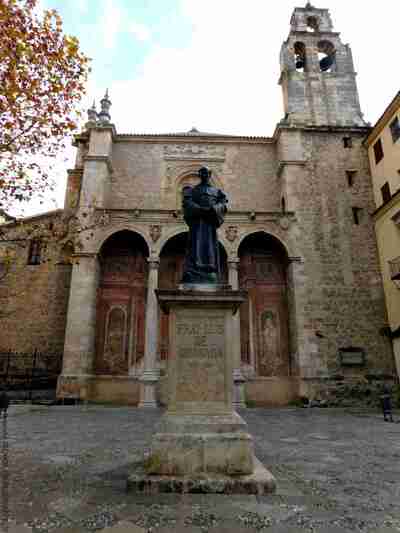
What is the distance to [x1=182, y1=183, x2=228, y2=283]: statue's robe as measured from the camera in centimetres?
478

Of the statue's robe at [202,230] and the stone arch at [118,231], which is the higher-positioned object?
the stone arch at [118,231]

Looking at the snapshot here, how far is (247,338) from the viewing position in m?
15.0

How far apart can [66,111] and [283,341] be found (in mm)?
12126

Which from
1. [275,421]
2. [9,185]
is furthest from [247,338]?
[9,185]

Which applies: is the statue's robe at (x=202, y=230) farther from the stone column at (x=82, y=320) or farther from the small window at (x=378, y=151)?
the small window at (x=378, y=151)

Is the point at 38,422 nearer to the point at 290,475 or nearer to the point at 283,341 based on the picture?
the point at 290,475

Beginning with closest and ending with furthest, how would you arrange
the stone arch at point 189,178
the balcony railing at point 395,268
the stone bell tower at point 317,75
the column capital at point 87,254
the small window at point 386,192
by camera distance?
the balcony railing at point 395,268, the column capital at point 87,254, the small window at point 386,192, the stone arch at point 189,178, the stone bell tower at point 317,75

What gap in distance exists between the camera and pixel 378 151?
1659 cm

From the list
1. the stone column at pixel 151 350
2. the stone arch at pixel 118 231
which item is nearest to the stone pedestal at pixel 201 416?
the stone column at pixel 151 350

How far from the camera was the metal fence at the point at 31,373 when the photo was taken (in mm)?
14617

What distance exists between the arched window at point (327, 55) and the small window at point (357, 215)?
1032cm

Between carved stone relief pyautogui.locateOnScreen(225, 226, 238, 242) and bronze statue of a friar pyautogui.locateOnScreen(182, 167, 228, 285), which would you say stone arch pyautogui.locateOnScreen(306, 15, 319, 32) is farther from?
bronze statue of a friar pyautogui.locateOnScreen(182, 167, 228, 285)

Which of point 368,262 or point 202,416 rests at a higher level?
point 368,262

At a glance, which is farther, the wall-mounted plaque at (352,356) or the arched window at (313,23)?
the arched window at (313,23)
